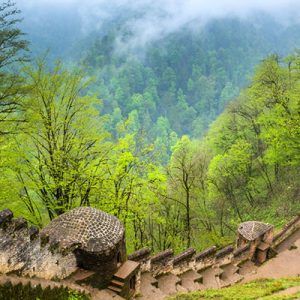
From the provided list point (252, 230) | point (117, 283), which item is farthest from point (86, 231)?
point (252, 230)

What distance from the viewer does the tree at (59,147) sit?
60.0 feet

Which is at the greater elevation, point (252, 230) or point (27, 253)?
point (27, 253)

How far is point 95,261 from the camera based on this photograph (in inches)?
→ 539

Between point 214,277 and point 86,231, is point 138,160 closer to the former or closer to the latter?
point 214,277

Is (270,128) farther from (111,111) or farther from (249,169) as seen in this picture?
(111,111)

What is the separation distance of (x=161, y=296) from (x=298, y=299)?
5562 millimetres

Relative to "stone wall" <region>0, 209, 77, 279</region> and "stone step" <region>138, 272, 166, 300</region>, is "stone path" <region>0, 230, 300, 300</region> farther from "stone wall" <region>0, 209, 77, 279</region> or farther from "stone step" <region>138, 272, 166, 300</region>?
"stone wall" <region>0, 209, 77, 279</region>

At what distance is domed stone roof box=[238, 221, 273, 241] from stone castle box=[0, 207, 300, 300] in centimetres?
237

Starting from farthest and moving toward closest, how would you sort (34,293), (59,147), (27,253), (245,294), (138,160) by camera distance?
(138,160) → (59,147) → (245,294) → (27,253) → (34,293)

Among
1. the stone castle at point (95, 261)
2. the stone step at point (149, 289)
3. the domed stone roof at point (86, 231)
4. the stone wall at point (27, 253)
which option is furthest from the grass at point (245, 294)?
the stone wall at point (27, 253)

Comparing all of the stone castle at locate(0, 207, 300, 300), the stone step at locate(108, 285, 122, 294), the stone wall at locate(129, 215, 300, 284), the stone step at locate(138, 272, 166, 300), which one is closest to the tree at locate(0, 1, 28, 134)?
the stone castle at locate(0, 207, 300, 300)

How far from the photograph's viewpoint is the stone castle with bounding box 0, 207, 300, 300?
11836mm

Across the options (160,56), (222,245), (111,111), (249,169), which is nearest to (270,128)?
(249,169)

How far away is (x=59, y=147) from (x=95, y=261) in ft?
23.7
